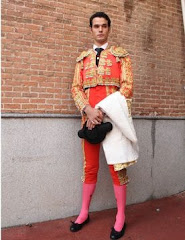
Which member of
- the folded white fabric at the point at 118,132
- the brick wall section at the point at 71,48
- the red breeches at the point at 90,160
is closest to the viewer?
the folded white fabric at the point at 118,132

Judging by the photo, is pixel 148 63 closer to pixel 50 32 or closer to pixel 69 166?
pixel 50 32

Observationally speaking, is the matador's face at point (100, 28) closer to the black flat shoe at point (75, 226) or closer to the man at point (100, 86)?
the man at point (100, 86)

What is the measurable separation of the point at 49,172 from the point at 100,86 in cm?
122

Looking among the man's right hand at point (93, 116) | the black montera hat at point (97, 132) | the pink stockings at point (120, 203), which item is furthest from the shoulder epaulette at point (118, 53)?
the pink stockings at point (120, 203)

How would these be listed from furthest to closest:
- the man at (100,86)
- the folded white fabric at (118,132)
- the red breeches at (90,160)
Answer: the red breeches at (90,160) → the man at (100,86) → the folded white fabric at (118,132)

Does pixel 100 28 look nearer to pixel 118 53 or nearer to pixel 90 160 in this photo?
pixel 118 53

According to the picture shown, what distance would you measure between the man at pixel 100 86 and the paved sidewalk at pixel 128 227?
14cm

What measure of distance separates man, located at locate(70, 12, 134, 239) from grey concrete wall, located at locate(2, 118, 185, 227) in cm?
42

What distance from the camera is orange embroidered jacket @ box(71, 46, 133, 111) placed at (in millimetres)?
3293

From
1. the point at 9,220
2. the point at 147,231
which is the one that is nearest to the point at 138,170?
the point at 147,231

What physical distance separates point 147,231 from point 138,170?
3.53 feet

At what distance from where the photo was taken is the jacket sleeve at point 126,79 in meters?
3.26

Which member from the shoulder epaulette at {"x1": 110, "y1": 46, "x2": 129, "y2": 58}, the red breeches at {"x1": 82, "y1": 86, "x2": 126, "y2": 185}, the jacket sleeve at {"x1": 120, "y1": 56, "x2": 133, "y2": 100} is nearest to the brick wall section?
the red breeches at {"x1": 82, "y1": 86, "x2": 126, "y2": 185}

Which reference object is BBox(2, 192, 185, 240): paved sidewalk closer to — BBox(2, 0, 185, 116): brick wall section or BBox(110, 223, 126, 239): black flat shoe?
BBox(110, 223, 126, 239): black flat shoe
